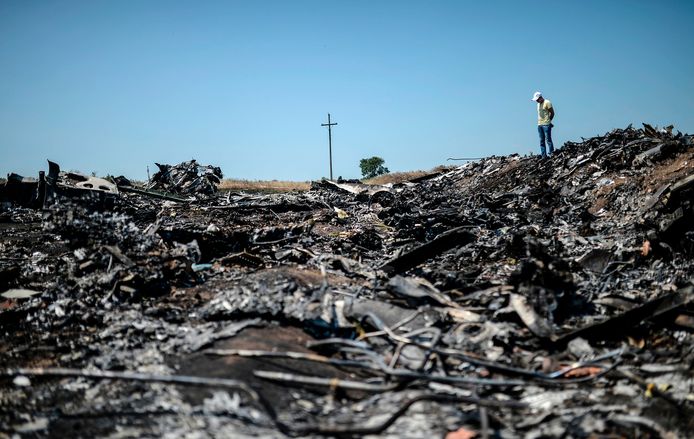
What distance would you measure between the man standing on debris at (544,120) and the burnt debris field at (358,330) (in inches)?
166

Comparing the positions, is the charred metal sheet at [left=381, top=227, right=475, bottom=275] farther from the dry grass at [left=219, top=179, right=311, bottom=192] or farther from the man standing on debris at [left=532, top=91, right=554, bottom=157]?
the dry grass at [left=219, top=179, right=311, bottom=192]

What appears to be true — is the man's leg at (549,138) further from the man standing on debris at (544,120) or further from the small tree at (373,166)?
the small tree at (373,166)

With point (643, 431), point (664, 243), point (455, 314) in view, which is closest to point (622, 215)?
point (664, 243)

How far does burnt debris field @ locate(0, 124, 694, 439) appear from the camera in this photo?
8.36 feet

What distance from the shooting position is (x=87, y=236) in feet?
19.9

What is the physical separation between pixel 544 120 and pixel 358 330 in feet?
35.4

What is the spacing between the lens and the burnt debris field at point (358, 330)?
100 inches

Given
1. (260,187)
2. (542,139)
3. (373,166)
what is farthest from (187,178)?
(373,166)

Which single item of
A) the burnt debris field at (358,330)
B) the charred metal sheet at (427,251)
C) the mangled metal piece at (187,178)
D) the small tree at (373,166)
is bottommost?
the burnt debris field at (358,330)

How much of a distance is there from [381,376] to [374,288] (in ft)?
5.46

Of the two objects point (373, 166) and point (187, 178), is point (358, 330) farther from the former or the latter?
point (373, 166)

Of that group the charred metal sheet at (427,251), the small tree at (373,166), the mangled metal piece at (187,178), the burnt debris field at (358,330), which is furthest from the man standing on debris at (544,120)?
the small tree at (373,166)

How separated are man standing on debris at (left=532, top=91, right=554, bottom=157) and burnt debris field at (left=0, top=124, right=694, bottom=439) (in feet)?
13.8

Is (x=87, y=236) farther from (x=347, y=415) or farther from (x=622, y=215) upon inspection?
(x=622, y=215)
